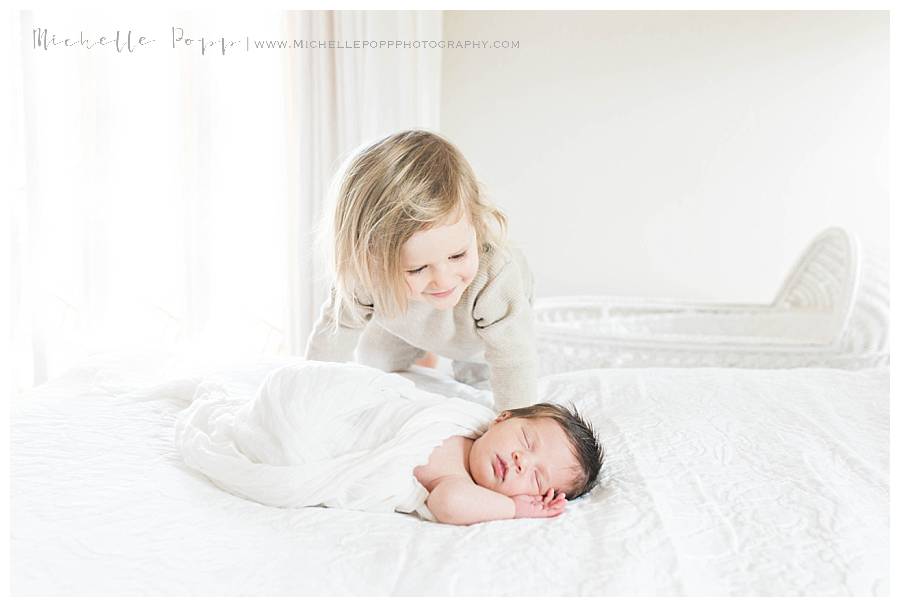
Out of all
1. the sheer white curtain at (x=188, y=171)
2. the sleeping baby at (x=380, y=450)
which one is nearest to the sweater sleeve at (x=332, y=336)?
the sleeping baby at (x=380, y=450)

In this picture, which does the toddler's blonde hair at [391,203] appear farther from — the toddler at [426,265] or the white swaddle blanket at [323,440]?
the white swaddle blanket at [323,440]

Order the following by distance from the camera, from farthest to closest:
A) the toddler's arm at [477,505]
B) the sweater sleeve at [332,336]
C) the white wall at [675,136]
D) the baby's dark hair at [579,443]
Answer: the white wall at [675,136] → the sweater sleeve at [332,336] → the baby's dark hair at [579,443] → the toddler's arm at [477,505]

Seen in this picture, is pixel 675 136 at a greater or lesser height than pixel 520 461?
greater

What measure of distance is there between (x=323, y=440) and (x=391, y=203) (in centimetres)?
42

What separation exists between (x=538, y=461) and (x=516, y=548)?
0.24 m

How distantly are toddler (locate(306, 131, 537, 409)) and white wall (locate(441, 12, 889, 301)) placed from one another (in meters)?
1.91

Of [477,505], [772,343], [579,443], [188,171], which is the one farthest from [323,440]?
[188,171]

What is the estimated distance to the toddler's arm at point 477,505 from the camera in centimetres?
113

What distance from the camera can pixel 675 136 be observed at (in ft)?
11.9

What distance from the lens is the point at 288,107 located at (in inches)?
118

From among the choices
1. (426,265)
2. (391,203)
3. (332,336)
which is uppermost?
(391,203)

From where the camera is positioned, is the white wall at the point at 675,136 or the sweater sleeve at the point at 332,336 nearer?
the sweater sleeve at the point at 332,336

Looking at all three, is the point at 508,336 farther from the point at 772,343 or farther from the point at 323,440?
the point at 772,343

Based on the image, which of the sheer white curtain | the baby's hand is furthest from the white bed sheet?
the sheer white curtain
